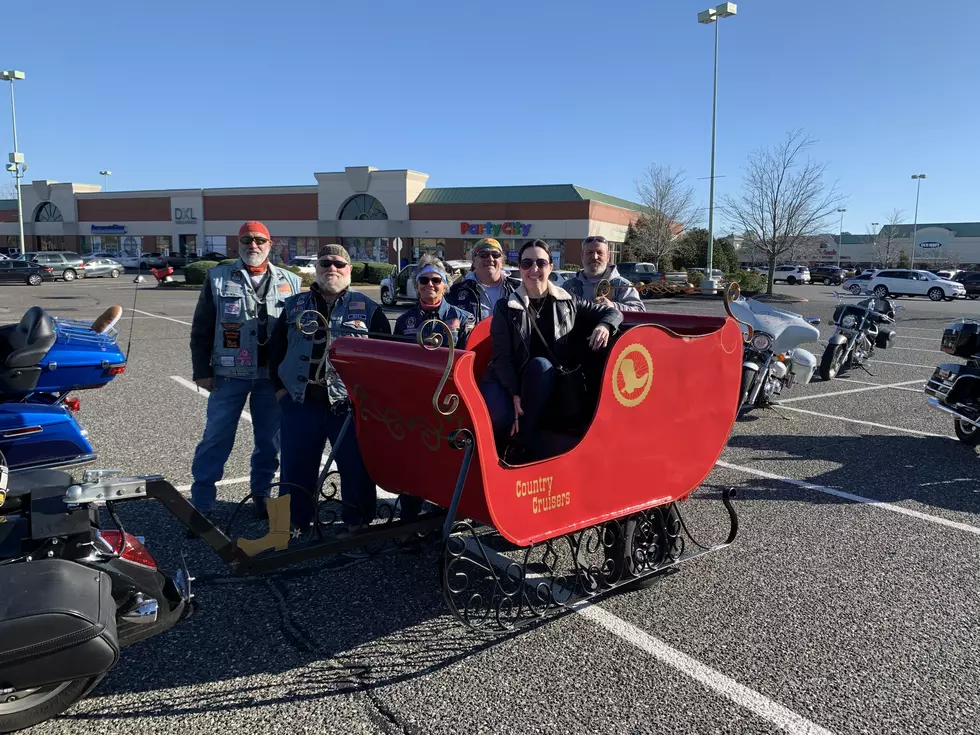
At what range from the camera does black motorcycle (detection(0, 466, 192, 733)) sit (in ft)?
7.06

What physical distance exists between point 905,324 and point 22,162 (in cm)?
4729

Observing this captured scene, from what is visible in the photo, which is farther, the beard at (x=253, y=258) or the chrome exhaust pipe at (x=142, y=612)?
the beard at (x=253, y=258)

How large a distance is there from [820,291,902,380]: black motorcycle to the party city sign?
1395 inches

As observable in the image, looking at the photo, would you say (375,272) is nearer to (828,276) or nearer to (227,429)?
(227,429)

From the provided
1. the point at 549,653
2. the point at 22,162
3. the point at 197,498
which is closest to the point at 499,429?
the point at 549,653

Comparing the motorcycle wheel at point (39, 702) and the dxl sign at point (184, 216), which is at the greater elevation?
the dxl sign at point (184, 216)

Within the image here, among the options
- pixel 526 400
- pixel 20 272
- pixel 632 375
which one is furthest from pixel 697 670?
pixel 20 272

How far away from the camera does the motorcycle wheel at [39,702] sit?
93.7 inches

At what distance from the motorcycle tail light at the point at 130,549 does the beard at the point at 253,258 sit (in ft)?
6.33

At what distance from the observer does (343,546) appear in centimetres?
300

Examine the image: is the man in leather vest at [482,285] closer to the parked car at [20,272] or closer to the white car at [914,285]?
the parked car at [20,272]

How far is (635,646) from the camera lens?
10.3ft

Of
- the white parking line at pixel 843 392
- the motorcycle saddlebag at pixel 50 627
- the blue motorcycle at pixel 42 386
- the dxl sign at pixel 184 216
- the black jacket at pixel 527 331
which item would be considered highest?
the dxl sign at pixel 184 216

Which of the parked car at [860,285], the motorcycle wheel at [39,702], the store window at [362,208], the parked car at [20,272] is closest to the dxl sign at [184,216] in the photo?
the store window at [362,208]
